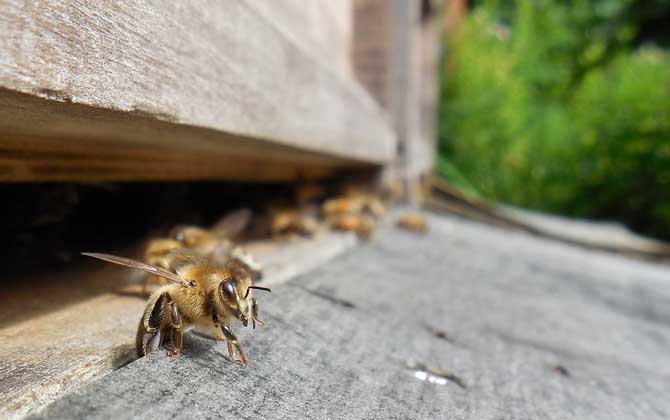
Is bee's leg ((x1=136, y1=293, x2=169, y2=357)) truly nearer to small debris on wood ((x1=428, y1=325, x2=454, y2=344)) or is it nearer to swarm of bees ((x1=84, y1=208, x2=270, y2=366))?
swarm of bees ((x1=84, y1=208, x2=270, y2=366))

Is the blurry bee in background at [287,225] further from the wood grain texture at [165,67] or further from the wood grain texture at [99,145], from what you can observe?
the wood grain texture at [165,67]

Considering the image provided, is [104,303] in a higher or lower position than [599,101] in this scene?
lower

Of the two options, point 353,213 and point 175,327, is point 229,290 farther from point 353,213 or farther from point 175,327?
point 353,213

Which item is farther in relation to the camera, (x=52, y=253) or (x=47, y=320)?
(x=52, y=253)

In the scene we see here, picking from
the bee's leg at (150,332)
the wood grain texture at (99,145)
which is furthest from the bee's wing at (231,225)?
the bee's leg at (150,332)

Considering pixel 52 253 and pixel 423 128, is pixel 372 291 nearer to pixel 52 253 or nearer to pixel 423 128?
pixel 52 253

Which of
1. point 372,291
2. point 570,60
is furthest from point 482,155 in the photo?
point 372,291

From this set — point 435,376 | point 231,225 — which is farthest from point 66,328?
point 231,225

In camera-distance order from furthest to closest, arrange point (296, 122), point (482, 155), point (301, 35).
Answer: point (482, 155), point (301, 35), point (296, 122)
